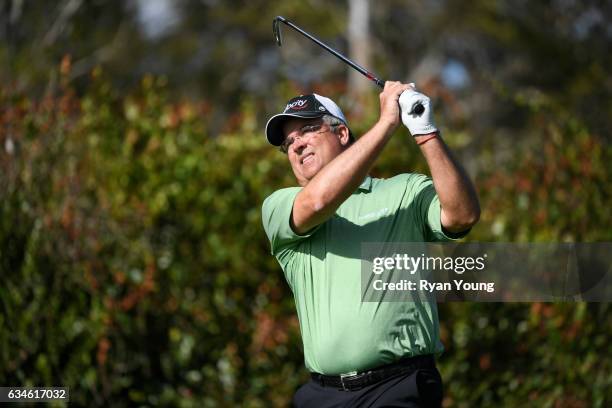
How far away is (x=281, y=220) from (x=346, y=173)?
0.45 metres

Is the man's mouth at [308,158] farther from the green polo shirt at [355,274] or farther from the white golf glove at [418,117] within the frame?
the white golf glove at [418,117]

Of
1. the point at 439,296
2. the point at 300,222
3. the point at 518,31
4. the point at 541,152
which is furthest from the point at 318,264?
the point at 518,31

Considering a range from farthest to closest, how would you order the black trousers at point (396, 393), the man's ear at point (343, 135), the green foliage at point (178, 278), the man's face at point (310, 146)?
the green foliage at point (178, 278)
the man's ear at point (343, 135)
the man's face at point (310, 146)
the black trousers at point (396, 393)

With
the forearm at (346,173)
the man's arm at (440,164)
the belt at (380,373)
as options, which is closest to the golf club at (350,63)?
the man's arm at (440,164)

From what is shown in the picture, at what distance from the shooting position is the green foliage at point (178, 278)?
6.56m

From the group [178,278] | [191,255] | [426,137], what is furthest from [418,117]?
[191,255]

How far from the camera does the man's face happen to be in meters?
4.08

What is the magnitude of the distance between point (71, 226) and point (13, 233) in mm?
379

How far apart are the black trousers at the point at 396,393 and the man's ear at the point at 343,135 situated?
3.31 feet

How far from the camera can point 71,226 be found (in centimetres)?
667

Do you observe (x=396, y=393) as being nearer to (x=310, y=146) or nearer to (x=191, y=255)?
(x=310, y=146)

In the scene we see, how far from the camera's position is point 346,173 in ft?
11.7

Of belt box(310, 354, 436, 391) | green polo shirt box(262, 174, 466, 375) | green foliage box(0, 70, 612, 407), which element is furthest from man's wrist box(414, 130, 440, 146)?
green foliage box(0, 70, 612, 407)

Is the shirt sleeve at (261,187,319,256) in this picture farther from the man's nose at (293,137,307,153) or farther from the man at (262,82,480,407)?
the man's nose at (293,137,307,153)
